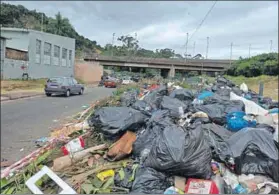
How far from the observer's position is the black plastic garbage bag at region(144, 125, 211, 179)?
3.56 metres

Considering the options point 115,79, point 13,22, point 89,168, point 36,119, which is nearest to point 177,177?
point 89,168

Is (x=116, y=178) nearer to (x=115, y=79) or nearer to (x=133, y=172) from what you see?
(x=133, y=172)

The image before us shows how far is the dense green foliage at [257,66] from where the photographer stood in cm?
3565

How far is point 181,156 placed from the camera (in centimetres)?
356

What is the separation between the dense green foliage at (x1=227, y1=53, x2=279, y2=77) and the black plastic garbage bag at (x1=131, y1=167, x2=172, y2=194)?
3401 centimetres

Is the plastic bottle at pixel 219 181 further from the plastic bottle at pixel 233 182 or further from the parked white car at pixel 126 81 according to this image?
the parked white car at pixel 126 81

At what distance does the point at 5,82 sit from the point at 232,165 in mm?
10394

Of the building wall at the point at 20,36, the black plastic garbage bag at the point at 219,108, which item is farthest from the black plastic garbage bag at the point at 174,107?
the building wall at the point at 20,36

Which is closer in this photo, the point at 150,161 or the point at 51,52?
the point at 150,161

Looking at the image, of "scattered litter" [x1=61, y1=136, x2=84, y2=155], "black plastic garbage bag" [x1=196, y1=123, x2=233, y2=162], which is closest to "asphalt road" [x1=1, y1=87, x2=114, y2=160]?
"scattered litter" [x1=61, y1=136, x2=84, y2=155]

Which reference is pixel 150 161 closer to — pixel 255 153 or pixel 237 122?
pixel 255 153

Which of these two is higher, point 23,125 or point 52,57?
point 52,57

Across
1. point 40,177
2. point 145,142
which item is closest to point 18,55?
point 145,142

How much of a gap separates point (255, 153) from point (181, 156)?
3.65 ft
